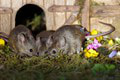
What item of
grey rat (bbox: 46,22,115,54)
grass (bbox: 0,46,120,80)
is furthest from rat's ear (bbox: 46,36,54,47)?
grass (bbox: 0,46,120,80)

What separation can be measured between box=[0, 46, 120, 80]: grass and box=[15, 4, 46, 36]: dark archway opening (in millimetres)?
2816

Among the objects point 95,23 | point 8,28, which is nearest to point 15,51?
point 8,28

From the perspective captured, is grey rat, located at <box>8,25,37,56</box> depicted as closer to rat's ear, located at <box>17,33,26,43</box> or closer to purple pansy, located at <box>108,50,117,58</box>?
rat's ear, located at <box>17,33,26,43</box>

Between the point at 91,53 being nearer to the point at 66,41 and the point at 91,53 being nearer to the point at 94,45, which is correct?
the point at 94,45

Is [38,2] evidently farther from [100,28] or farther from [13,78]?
[13,78]

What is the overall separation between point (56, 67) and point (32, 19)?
4763 mm

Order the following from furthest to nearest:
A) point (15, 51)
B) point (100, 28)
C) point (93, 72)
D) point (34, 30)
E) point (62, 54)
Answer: point (34, 30)
point (100, 28)
point (15, 51)
point (62, 54)
point (93, 72)

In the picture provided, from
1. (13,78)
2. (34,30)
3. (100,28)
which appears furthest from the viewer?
(34,30)

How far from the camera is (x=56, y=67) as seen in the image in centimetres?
630

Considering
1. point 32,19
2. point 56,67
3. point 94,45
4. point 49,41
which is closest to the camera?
point 56,67

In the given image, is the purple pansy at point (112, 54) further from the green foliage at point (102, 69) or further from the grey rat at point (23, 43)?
the grey rat at point (23, 43)

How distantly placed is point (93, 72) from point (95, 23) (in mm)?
3358

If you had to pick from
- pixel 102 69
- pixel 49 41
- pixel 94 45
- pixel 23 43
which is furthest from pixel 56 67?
pixel 94 45

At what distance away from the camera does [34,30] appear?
34.0 ft
